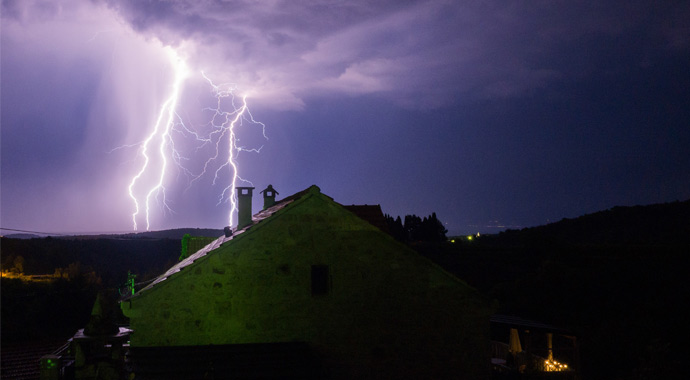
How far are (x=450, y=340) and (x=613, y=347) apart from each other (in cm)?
1608

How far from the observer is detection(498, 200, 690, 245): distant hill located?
55.1 metres

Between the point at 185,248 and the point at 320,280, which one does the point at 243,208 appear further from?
the point at 185,248

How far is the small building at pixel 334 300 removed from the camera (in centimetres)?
1073

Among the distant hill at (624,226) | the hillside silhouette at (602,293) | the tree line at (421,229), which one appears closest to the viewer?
the hillside silhouette at (602,293)

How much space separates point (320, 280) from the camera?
11289mm

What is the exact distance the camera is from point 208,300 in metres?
10.6

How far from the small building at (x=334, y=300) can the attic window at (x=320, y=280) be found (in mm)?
27

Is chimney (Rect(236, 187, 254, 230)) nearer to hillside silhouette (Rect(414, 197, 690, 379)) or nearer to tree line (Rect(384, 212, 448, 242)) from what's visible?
hillside silhouette (Rect(414, 197, 690, 379))

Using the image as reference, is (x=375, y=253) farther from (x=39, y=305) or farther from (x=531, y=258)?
(x=39, y=305)

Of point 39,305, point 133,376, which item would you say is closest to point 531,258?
point 133,376

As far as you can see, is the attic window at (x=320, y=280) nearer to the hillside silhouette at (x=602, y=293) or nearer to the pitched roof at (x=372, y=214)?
the pitched roof at (x=372, y=214)

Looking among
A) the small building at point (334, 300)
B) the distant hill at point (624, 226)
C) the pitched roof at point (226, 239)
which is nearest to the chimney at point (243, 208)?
the pitched roof at point (226, 239)

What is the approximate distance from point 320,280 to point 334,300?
0.65 m

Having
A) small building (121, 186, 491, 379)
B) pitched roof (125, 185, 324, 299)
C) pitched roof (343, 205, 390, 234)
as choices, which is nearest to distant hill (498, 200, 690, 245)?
pitched roof (343, 205, 390, 234)
